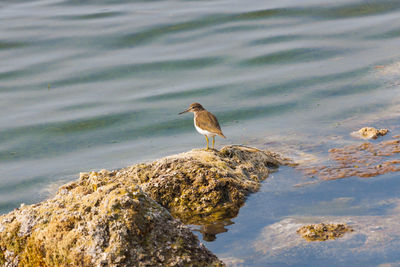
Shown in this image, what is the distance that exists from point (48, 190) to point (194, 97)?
4302 mm

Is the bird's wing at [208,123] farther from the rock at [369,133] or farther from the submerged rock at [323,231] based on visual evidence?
the submerged rock at [323,231]

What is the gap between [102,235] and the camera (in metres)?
4.09

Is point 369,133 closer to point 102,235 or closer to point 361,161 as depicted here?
point 361,161

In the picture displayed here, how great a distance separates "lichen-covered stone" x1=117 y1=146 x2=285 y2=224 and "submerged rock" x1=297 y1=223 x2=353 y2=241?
83 centimetres

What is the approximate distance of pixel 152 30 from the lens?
611 inches

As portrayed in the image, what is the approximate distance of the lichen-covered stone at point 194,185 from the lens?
5.69 metres

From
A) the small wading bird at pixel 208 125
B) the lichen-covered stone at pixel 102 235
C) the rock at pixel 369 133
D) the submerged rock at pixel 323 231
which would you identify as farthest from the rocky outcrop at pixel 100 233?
the rock at pixel 369 133

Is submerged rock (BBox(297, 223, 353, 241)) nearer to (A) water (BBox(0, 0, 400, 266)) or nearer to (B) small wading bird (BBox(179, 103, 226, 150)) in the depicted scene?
(A) water (BBox(0, 0, 400, 266))

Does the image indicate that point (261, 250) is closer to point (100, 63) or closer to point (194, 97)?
point (194, 97)

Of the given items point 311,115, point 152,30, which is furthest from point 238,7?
point 311,115

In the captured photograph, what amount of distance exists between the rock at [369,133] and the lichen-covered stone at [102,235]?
4.45 m

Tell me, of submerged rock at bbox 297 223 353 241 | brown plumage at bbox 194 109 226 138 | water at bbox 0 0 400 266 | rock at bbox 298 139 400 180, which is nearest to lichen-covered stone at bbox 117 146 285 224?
water at bbox 0 0 400 266

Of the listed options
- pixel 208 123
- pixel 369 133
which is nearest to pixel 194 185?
pixel 208 123

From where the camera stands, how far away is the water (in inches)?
247
